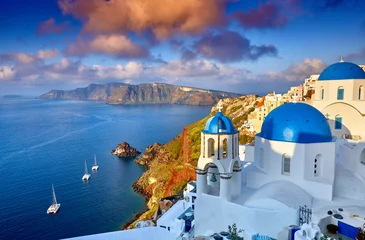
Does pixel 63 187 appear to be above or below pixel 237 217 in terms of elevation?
below

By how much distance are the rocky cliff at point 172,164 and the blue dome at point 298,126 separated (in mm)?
20138

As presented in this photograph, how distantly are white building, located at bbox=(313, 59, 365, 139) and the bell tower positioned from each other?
11.2 meters

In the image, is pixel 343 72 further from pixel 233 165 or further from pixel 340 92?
pixel 233 165

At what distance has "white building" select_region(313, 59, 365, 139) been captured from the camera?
1938 centimetres

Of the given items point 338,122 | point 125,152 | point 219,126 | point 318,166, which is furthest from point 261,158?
point 125,152

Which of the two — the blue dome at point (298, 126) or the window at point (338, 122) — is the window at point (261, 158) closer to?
the blue dome at point (298, 126)

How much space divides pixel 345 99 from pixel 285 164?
10.2m

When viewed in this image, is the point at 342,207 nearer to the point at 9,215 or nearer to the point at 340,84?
the point at 340,84

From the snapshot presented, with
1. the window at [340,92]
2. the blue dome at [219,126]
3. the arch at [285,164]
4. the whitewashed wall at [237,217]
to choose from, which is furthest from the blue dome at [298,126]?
the window at [340,92]

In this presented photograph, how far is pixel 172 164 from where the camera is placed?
46.5 meters

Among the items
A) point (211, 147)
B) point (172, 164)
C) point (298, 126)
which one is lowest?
point (172, 164)

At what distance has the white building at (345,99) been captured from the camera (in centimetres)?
1938

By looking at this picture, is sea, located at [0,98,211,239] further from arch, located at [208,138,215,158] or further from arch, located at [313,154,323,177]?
arch, located at [313,154,323,177]

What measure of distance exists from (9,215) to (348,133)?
130 ft
